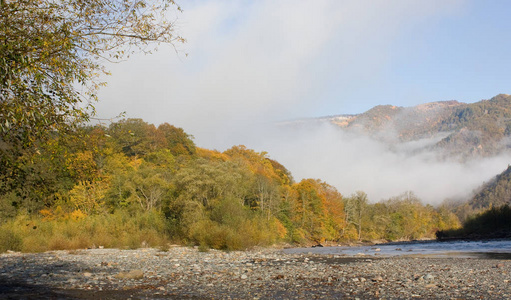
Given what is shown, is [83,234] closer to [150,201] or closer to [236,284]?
[150,201]

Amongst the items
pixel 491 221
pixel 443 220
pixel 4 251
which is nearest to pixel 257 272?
pixel 4 251

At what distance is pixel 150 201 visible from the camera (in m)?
54.0

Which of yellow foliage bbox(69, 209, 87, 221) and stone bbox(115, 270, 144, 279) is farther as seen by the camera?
yellow foliage bbox(69, 209, 87, 221)

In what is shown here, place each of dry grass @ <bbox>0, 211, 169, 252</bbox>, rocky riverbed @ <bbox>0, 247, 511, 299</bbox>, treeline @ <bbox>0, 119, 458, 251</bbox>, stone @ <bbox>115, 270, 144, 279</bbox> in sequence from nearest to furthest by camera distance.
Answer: treeline @ <bbox>0, 119, 458, 251</bbox> → rocky riverbed @ <bbox>0, 247, 511, 299</bbox> → stone @ <bbox>115, 270, 144, 279</bbox> → dry grass @ <bbox>0, 211, 169, 252</bbox>

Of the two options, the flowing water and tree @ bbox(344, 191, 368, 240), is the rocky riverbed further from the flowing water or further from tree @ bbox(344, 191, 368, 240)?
tree @ bbox(344, 191, 368, 240)

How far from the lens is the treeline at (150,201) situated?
8953 mm

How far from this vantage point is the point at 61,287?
13414 millimetres

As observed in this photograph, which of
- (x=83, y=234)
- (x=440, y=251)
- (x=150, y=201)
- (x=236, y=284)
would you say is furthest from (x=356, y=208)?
(x=236, y=284)

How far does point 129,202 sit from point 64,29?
51.0 metres

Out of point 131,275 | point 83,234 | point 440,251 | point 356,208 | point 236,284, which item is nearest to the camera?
point 236,284

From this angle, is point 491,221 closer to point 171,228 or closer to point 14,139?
point 171,228

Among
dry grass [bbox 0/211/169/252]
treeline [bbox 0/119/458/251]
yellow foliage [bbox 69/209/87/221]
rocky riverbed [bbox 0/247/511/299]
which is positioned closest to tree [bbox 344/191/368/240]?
treeline [bbox 0/119/458/251]

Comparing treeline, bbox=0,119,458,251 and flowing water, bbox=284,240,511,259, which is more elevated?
treeline, bbox=0,119,458,251

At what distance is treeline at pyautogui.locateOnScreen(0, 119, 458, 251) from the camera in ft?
29.4
